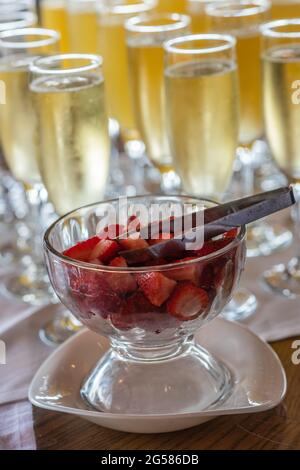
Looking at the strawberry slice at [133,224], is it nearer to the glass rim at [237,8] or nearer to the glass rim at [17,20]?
the glass rim at [237,8]

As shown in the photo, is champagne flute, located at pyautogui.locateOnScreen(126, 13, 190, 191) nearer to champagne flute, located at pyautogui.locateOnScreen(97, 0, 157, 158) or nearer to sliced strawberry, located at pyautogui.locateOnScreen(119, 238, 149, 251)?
champagne flute, located at pyautogui.locateOnScreen(97, 0, 157, 158)

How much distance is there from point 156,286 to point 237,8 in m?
0.74

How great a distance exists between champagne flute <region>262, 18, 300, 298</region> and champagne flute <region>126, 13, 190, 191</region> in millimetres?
193

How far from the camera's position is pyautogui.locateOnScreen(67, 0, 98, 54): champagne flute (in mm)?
1632

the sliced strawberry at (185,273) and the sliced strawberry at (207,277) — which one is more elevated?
the sliced strawberry at (185,273)

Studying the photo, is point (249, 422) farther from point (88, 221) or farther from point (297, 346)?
point (88, 221)

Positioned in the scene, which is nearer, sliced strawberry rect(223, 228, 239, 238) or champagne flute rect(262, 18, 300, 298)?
sliced strawberry rect(223, 228, 239, 238)

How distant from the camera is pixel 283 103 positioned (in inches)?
43.4

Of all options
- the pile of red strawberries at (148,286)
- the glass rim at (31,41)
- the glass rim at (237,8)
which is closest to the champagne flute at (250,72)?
the glass rim at (237,8)

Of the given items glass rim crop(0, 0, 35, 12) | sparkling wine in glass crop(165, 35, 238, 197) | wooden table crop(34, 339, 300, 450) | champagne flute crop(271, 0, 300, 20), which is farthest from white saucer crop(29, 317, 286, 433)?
glass rim crop(0, 0, 35, 12)

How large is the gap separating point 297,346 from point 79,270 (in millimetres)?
281

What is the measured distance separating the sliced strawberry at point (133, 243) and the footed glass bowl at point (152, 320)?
55 millimetres

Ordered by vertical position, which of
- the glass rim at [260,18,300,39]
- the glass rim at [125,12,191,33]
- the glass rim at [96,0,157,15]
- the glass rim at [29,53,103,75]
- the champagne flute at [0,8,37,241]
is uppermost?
the glass rim at [260,18,300,39]

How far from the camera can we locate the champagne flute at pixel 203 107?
1.09 meters
